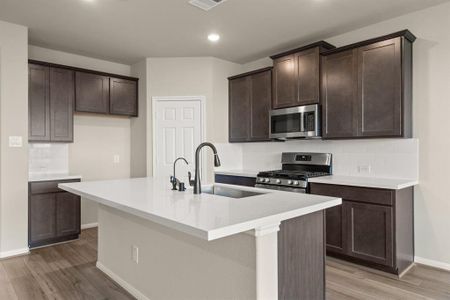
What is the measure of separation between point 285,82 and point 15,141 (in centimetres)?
329

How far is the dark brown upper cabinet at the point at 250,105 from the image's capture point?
4.23m

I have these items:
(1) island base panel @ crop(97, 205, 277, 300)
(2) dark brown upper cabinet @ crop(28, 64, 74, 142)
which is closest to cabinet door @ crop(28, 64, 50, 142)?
→ (2) dark brown upper cabinet @ crop(28, 64, 74, 142)

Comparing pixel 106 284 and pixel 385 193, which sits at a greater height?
pixel 385 193

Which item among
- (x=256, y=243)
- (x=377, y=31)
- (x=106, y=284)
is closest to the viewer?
(x=256, y=243)

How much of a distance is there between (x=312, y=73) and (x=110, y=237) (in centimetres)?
284

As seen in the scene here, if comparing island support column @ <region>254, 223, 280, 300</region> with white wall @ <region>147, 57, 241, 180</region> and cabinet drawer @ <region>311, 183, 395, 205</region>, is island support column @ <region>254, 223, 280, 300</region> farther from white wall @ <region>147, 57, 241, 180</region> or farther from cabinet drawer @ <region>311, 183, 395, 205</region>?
white wall @ <region>147, 57, 241, 180</region>

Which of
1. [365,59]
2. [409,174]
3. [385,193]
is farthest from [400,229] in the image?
[365,59]

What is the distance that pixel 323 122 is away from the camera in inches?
138

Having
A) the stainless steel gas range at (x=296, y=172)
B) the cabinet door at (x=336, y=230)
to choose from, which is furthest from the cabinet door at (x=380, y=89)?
the cabinet door at (x=336, y=230)

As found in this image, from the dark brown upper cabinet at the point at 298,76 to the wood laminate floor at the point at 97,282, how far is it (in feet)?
6.31

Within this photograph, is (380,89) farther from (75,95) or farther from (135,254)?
(75,95)

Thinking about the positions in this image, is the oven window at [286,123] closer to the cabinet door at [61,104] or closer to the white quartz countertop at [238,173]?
the white quartz countertop at [238,173]

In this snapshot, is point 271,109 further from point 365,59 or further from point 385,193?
point 385,193

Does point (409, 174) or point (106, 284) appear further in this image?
point (409, 174)
